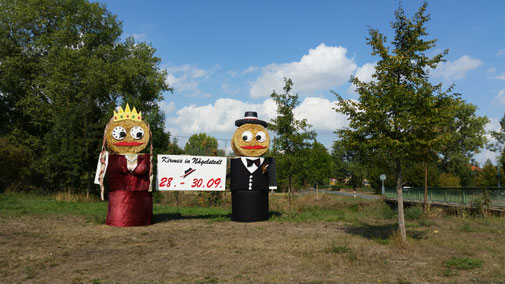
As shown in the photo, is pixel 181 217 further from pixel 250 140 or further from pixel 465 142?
pixel 465 142

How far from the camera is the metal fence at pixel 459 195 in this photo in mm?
17938

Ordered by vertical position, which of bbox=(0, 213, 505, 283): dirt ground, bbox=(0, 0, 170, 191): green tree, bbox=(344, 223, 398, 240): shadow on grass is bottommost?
bbox=(0, 213, 505, 283): dirt ground

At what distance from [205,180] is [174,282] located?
8.11 metres

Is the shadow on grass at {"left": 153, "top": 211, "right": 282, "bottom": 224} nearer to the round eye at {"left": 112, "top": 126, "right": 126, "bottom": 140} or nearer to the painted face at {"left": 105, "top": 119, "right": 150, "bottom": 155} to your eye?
the painted face at {"left": 105, "top": 119, "right": 150, "bottom": 155}

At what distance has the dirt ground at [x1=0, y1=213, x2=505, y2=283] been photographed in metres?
6.65

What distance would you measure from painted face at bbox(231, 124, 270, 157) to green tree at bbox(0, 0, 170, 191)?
14.0m

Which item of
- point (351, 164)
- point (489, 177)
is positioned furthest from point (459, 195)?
point (351, 164)

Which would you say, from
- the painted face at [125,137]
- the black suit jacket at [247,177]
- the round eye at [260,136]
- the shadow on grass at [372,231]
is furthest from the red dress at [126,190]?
the shadow on grass at [372,231]

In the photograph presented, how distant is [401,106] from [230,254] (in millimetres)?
6088

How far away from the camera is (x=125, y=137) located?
12711 millimetres

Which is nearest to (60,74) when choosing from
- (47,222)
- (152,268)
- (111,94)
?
(111,94)

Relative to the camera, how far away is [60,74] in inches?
1000

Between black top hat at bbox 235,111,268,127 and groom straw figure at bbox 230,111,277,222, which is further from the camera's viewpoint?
black top hat at bbox 235,111,268,127

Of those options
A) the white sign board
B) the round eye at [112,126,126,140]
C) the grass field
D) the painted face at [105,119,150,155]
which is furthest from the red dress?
the white sign board
